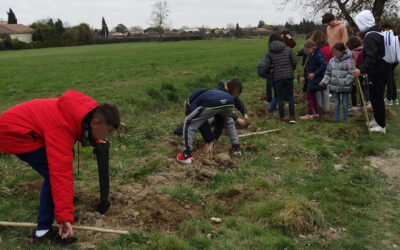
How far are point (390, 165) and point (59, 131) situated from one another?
564cm

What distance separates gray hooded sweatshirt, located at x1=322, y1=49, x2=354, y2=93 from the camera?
8875 mm

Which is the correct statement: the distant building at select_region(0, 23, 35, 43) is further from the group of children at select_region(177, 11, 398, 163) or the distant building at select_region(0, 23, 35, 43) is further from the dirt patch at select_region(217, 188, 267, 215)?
the dirt patch at select_region(217, 188, 267, 215)

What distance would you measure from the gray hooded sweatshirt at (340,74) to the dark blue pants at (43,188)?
7209 mm

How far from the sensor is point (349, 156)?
272 inches

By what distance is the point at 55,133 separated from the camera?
3.55 metres

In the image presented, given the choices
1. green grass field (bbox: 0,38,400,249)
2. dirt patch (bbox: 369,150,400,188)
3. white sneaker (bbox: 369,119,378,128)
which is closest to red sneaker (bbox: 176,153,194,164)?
green grass field (bbox: 0,38,400,249)

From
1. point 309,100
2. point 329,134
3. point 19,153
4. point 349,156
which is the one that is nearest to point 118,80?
point 309,100

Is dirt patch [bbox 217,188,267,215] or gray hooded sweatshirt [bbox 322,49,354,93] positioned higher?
gray hooded sweatshirt [bbox 322,49,354,93]

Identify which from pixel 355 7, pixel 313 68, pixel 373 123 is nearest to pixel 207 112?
pixel 313 68

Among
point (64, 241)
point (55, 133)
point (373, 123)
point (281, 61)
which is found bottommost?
point (64, 241)

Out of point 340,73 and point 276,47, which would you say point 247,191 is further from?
point 340,73

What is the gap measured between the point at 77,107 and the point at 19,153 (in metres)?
0.84

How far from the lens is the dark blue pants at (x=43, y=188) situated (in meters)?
3.82

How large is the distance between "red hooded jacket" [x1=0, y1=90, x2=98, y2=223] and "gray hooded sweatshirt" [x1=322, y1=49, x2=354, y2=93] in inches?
277
